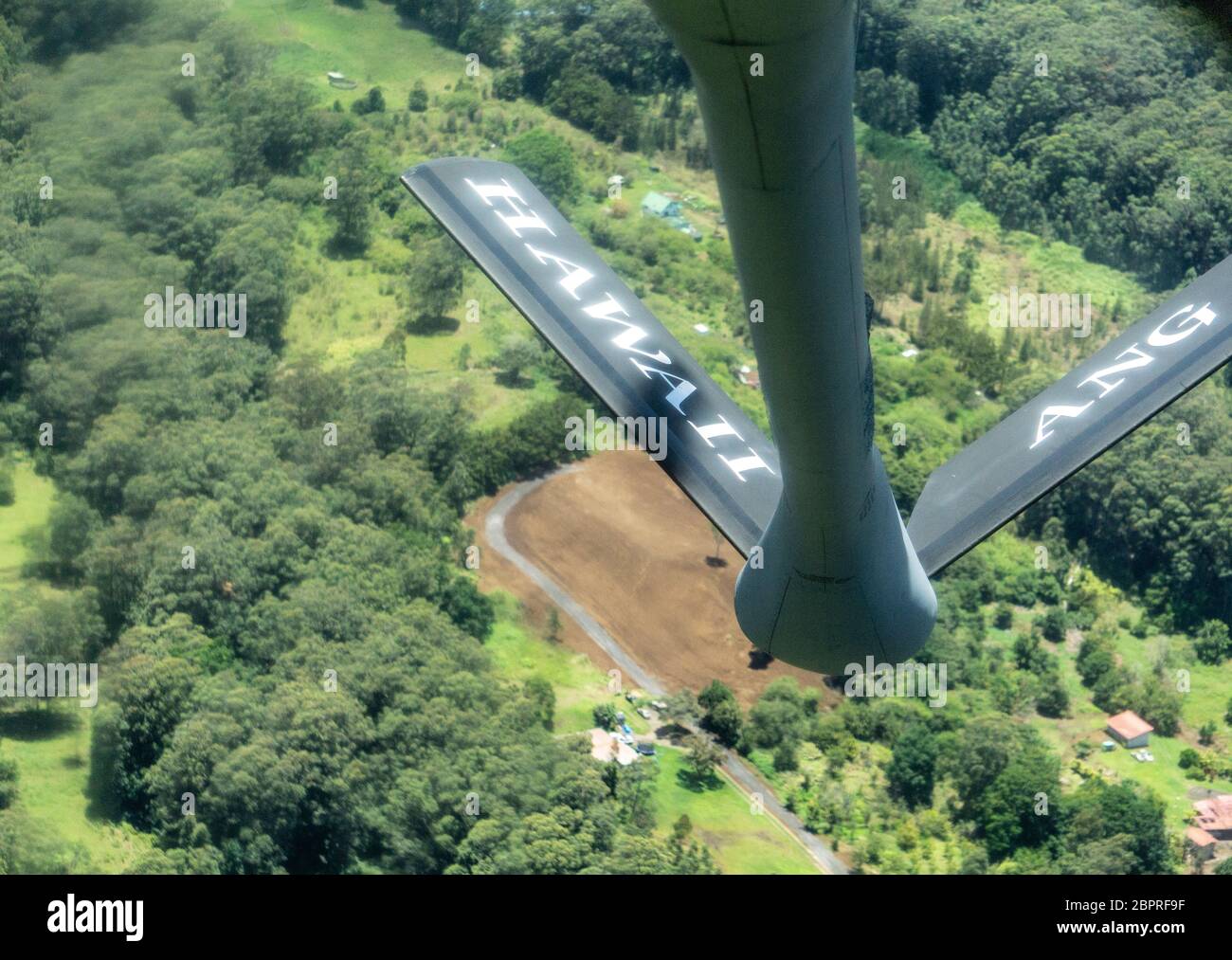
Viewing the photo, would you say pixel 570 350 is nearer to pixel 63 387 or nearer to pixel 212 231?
pixel 63 387

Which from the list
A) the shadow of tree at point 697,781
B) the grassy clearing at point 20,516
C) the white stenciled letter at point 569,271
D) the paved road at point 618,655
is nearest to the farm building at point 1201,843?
the paved road at point 618,655

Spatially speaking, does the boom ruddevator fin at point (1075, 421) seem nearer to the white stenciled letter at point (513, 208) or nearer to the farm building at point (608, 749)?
the white stenciled letter at point (513, 208)

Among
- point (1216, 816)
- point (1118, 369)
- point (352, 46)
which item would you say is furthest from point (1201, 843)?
point (352, 46)

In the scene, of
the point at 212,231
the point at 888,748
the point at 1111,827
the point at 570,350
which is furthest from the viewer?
the point at 212,231

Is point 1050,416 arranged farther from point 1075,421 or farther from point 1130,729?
point 1130,729

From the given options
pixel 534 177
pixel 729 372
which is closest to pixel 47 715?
pixel 729 372

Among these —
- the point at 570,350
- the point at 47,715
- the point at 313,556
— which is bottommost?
the point at 47,715
